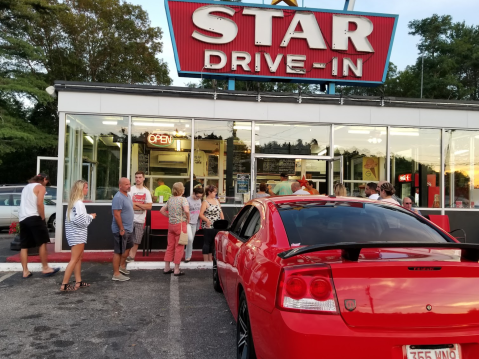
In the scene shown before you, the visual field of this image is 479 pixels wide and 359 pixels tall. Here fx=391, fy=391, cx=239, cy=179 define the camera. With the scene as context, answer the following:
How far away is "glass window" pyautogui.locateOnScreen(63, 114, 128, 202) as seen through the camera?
32.2 ft

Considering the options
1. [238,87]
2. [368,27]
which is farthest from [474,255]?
[238,87]

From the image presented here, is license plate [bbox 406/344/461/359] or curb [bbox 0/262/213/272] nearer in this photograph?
license plate [bbox 406/344/461/359]

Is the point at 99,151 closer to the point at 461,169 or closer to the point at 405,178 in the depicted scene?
the point at 405,178

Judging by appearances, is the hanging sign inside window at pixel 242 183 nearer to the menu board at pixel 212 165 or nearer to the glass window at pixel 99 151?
the menu board at pixel 212 165

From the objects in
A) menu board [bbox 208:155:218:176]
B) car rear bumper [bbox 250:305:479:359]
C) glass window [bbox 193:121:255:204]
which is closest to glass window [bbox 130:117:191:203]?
glass window [bbox 193:121:255:204]

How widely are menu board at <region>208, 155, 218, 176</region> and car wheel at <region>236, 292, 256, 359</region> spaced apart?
7.22 m

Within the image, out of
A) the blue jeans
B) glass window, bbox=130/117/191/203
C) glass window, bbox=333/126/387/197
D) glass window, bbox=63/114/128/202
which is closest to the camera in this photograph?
the blue jeans

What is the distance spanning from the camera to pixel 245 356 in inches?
122

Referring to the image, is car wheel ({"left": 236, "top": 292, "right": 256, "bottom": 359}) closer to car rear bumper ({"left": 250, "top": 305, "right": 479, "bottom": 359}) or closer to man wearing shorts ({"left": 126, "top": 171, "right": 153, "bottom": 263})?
car rear bumper ({"left": 250, "top": 305, "right": 479, "bottom": 359})

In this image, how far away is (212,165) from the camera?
10469 mm

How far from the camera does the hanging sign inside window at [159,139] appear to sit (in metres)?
10.2

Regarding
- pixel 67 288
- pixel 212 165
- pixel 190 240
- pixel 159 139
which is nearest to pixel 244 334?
pixel 67 288

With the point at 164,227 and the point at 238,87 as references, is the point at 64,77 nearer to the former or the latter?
the point at 238,87

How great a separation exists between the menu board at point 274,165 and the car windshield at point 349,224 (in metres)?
6.83
